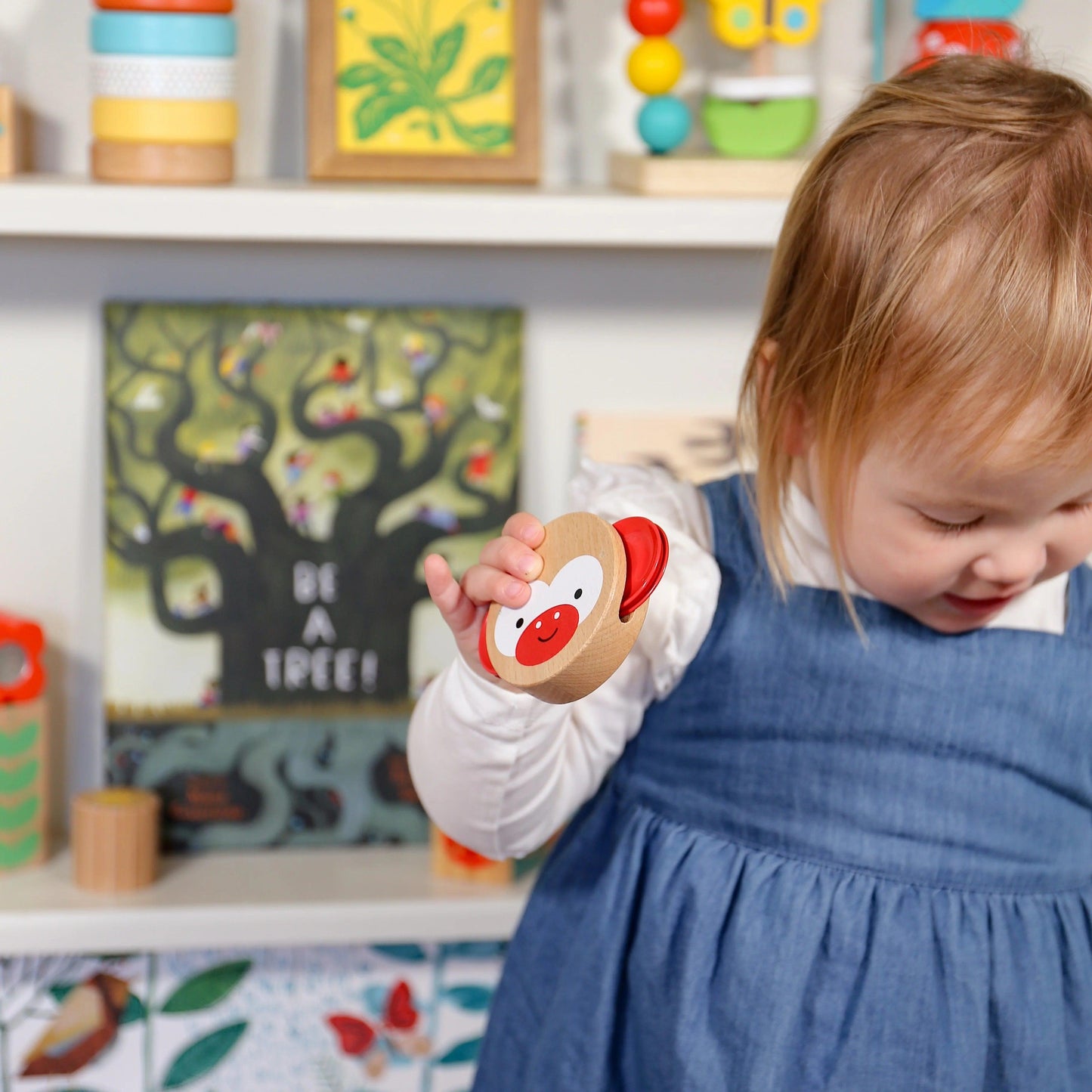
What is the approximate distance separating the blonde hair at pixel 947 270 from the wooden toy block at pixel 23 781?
63 centimetres

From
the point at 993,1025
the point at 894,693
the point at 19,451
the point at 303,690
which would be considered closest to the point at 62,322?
the point at 19,451

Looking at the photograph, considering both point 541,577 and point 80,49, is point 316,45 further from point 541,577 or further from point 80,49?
point 541,577

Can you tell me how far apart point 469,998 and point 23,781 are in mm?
393

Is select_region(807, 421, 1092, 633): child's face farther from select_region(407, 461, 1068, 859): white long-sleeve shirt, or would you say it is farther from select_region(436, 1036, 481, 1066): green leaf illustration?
select_region(436, 1036, 481, 1066): green leaf illustration

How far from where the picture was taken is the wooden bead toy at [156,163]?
855 millimetres

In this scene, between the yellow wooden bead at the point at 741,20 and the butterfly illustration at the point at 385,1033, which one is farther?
the butterfly illustration at the point at 385,1033

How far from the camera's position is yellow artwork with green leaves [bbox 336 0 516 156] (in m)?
0.92

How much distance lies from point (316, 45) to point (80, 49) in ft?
0.59

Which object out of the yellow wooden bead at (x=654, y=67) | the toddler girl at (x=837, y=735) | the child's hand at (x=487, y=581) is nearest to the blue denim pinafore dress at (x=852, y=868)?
the toddler girl at (x=837, y=735)

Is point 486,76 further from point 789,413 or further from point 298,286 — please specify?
point 789,413

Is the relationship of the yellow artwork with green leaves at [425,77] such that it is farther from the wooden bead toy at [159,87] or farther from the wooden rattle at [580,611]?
the wooden rattle at [580,611]

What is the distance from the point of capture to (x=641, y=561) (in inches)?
19.8

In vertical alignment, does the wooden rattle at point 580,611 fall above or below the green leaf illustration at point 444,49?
below

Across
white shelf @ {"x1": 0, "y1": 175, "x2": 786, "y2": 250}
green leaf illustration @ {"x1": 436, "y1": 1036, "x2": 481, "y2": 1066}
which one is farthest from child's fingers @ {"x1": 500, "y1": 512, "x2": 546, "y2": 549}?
green leaf illustration @ {"x1": 436, "y1": 1036, "x2": 481, "y2": 1066}
